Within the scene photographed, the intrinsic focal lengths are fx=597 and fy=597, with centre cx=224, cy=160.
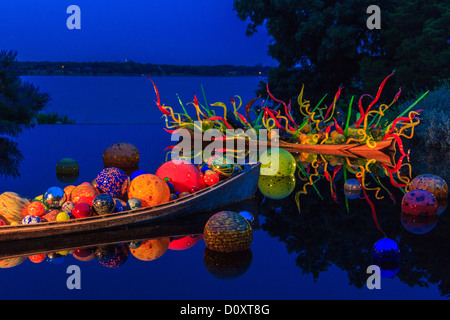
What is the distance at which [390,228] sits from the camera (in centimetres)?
564

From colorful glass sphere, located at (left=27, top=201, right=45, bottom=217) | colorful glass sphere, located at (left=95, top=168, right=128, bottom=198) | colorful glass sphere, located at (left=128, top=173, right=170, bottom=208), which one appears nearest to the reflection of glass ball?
colorful glass sphere, located at (left=128, top=173, right=170, bottom=208)

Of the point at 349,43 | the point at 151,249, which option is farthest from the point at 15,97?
the point at 151,249

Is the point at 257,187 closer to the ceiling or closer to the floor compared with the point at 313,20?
closer to the floor

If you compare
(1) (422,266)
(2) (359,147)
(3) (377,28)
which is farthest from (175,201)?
(3) (377,28)

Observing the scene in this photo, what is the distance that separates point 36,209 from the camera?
5531 mm

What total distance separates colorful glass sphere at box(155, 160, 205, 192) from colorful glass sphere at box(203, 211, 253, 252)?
5.94 ft

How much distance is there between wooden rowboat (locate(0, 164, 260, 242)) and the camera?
5.19 metres

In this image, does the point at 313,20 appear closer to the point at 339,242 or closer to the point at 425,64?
the point at 425,64

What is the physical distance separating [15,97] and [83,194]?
1360 cm

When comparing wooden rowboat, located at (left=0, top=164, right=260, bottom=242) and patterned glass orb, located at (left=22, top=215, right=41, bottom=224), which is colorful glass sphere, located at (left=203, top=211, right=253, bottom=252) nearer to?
wooden rowboat, located at (left=0, top=164, right=260, bottom=242)

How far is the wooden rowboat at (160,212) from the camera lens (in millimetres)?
5188

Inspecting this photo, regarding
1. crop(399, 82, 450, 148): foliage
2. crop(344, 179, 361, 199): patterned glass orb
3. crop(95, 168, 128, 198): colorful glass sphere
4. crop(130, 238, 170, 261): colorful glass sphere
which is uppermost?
crop(399, 82, 450, 148): foliage

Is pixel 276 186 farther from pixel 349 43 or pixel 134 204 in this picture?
pixel 349 43

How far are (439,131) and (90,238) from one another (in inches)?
375
